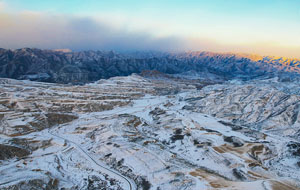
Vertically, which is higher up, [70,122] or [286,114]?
[286,114]

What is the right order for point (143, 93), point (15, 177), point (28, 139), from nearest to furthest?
point (15, 177)
point (28, 139)
point (143, 93)

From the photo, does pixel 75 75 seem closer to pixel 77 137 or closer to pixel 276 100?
pixel 77 137

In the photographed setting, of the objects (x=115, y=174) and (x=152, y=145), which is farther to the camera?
(x=152, y=145)

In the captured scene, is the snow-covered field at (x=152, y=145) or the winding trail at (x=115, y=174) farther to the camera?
the snow-covered field at (x=152, y=145)

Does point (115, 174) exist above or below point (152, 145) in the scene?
below

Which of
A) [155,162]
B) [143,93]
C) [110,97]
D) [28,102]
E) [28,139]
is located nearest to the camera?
[155,162]

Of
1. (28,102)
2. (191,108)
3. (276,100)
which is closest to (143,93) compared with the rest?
(191,108)

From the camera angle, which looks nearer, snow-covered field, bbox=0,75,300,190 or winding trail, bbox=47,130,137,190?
winding trail, bbox=47,130,137,190

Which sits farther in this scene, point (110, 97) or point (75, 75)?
point (75, 75)
